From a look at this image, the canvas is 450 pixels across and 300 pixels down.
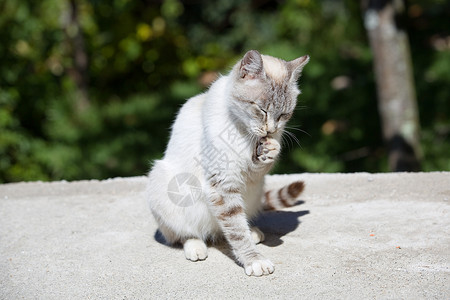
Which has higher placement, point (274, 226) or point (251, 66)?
point (251, 66)

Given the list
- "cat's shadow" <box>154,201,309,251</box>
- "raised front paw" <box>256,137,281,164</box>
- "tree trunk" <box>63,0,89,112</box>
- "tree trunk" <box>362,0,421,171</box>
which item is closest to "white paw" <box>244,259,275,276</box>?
"cat's shadow" <box>154,201,309,251</box>

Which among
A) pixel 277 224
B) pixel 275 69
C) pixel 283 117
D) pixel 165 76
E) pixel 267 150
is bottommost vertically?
pixel 165 76

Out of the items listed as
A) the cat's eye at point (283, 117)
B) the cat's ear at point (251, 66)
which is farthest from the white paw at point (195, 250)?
the cat's ear at point (251, 66)

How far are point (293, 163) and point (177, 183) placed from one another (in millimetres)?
4747

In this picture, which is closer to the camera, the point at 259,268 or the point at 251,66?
the point at 259,268

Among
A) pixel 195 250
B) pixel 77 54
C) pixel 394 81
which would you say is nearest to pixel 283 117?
pixel 195 250

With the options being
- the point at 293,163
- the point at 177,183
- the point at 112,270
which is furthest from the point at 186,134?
the point at 293,163

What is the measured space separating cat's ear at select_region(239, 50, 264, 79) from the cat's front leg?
70cm

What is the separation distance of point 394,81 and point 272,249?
12.0 feet

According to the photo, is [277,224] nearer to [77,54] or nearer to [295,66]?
[295,66]

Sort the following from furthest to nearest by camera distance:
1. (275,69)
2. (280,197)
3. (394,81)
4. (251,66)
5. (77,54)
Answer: (77,54)
(394,81)
(280,197)
(275,69)
(251,66)

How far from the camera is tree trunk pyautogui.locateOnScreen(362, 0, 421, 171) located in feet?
20.9

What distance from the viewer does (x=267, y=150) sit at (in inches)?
131

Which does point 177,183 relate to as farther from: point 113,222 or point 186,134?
point 113,222
